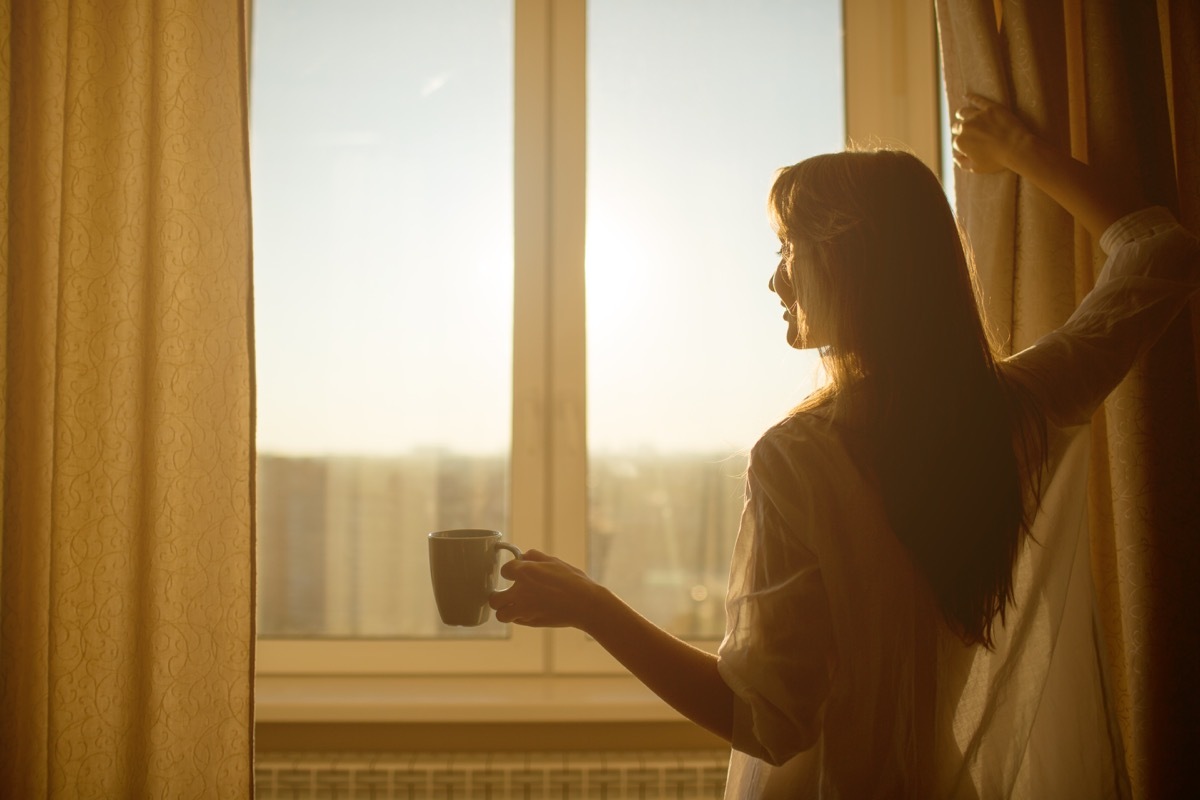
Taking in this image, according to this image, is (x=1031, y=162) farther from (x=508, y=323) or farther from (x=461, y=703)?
(x=461, y=703)

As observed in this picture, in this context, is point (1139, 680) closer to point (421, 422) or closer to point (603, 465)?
point (603, 465)

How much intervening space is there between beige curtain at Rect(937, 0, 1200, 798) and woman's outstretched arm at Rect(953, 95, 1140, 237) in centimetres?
10

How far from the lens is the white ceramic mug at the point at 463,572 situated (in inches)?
38.5

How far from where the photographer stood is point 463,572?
3.21ft

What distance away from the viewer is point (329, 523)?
1.86 m

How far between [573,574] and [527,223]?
1.10 metres

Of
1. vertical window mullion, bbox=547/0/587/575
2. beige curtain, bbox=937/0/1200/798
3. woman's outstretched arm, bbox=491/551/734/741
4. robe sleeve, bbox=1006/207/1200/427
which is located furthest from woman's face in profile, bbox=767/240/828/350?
vertical window mullion, bbox=547/0/587/575

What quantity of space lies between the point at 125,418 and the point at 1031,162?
1.47m

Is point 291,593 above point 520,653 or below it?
above

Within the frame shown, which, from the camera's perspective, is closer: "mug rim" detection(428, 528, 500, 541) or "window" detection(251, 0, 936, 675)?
"mug rim" detection(428, 528, 500, 541)

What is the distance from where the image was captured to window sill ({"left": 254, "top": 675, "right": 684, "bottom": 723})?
1629 mm

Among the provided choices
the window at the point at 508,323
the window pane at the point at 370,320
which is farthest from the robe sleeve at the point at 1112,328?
the window pane at the point at 370,320

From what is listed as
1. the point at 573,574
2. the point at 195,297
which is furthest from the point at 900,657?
the point at 195,297

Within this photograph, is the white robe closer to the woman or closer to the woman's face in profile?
the woman
